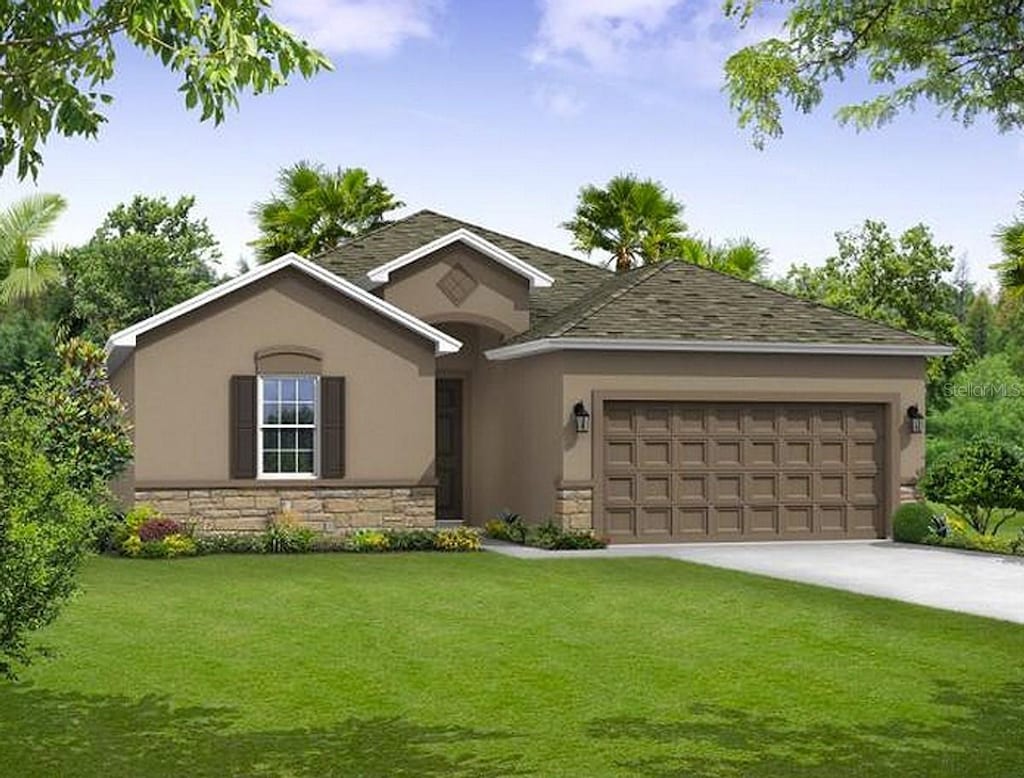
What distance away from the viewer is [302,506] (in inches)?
876

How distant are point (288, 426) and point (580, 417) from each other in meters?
4.59

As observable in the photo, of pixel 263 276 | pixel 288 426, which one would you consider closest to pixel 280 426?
pixel 288 426

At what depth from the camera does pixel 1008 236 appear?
26.1 m

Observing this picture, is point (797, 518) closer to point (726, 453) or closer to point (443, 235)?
point (726, 453)

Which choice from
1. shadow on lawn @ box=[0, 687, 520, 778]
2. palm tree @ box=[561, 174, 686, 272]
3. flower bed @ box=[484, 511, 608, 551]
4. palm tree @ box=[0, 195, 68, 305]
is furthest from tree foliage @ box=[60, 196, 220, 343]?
shadow on lawn @ box=[0, 687, 520, 778]

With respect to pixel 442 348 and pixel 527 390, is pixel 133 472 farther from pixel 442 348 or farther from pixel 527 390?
pixel 527 390

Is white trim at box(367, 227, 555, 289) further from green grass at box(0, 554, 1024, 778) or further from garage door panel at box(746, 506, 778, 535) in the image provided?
green grass at box(0, 554, 1024, 778)

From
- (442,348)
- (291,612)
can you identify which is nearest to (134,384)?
(442,348)

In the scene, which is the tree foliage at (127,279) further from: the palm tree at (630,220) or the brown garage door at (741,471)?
the brown garage door at (741,471)

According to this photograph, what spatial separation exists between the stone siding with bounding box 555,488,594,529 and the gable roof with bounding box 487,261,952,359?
7.53 ft

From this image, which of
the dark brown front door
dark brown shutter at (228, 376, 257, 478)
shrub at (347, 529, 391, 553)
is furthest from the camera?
the dark brown front door

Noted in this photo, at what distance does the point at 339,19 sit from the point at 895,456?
12444 millimetres

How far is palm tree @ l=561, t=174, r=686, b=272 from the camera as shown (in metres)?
33.5

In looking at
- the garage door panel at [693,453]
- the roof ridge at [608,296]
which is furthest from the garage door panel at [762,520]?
the roof ridge at [608,296]
